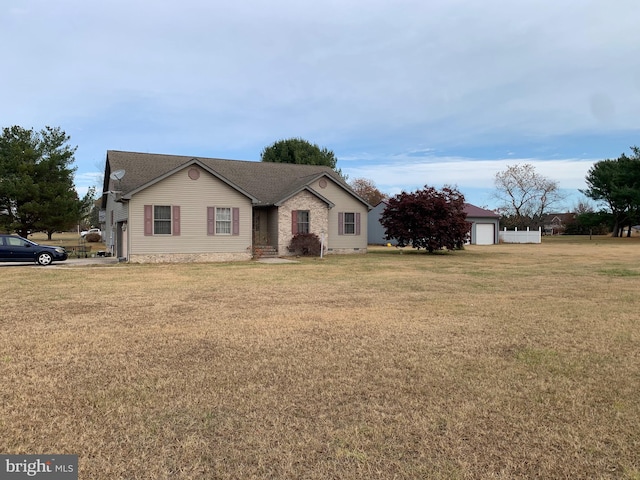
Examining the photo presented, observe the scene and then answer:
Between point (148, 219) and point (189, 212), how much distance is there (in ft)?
5.97

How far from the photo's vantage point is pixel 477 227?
41.8 m

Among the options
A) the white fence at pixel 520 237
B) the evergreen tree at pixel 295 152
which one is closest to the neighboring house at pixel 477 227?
the white fence at pixel 520 237

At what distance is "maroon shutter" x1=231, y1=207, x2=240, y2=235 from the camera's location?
72.9ft

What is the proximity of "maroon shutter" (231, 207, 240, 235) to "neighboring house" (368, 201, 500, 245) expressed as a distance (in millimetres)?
19635

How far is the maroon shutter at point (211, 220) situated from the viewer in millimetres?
21562

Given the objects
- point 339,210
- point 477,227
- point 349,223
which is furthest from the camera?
point 477,227

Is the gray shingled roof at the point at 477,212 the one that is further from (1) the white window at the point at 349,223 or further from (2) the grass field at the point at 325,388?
(2) the grass field at the point at 325,388

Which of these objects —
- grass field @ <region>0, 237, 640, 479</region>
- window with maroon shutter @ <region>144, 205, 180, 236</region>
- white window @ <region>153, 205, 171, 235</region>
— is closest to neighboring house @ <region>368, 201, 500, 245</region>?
window with maroon shutter @ <region>144, 205, 180, 236</region>

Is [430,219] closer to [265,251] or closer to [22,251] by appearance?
[265,251]

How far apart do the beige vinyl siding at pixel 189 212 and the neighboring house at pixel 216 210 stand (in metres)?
0.04

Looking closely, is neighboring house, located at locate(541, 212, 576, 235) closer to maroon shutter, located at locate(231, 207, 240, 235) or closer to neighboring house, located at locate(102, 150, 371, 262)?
neighboring house, located at locate(102, 150, 371, 262)

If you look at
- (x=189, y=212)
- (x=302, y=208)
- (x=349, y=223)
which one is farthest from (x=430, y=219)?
(x=189, y=212)

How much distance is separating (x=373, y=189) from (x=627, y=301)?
2246 inches

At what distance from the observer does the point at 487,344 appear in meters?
6.30
